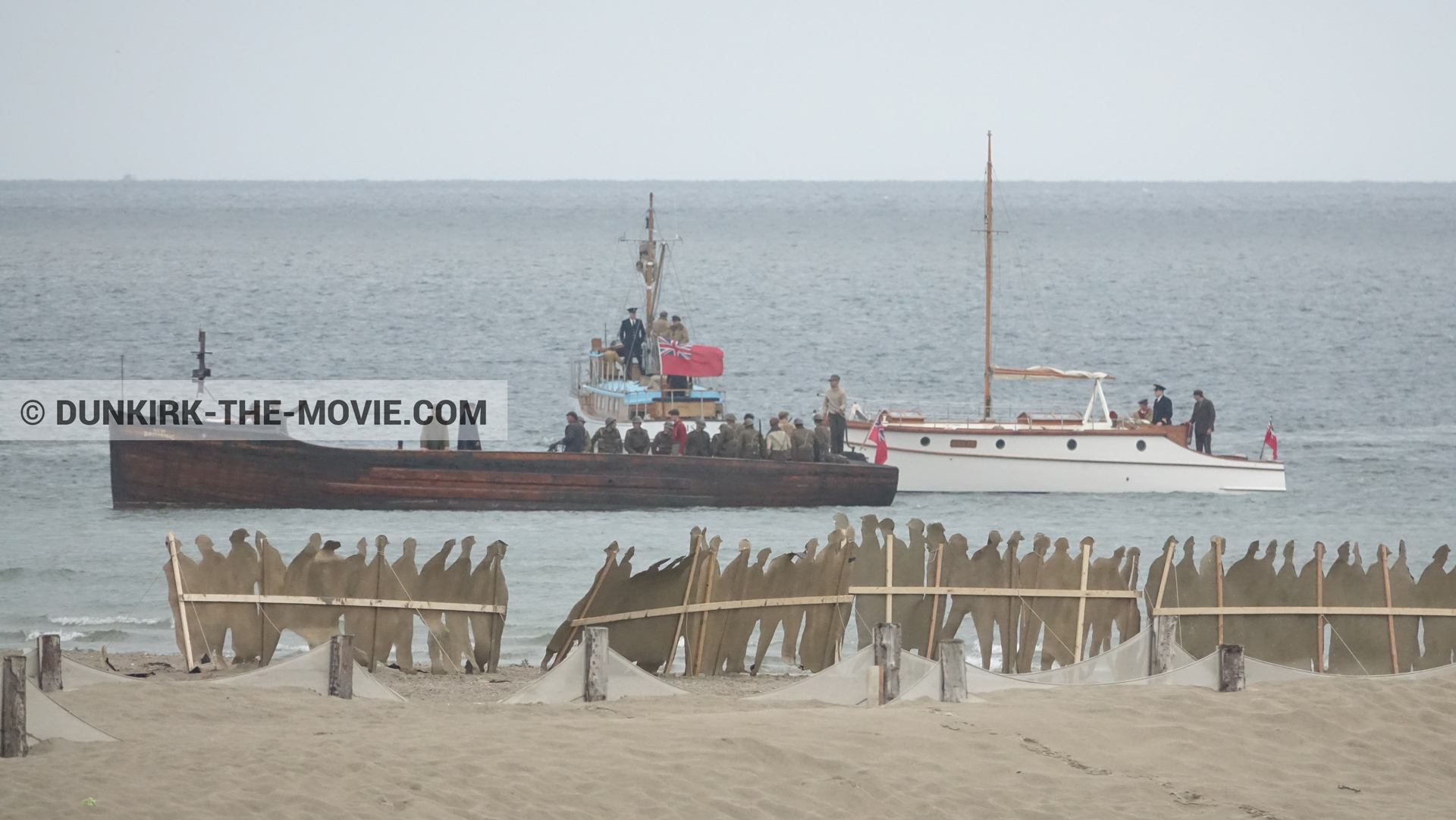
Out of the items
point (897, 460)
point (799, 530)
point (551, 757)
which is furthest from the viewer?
point (897, 460)

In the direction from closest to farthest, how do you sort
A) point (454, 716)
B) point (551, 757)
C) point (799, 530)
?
1. point (551, 757)
2. point (454, 716)
3. point (799, 530)

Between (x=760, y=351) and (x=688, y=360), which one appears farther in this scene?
(x=760, y=351)

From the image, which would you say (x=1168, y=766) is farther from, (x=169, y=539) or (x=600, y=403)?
(x=600, y=403)

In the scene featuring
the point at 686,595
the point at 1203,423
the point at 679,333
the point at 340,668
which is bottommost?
the point at 340,668

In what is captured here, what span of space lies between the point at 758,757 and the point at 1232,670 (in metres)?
4.46

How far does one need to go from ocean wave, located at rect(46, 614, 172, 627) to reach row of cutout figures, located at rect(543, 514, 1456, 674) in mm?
6958

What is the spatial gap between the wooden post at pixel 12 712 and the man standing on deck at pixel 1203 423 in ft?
87.2

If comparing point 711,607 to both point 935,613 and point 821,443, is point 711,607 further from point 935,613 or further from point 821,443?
point 821,443

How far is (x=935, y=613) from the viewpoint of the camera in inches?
637

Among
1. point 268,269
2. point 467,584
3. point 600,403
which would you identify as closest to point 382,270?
point 268,269

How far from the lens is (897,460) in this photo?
1292 inches

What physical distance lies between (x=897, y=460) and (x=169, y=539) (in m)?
18.9

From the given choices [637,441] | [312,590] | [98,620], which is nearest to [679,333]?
[637,441]

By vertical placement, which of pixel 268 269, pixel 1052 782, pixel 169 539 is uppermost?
pixel 268 269
